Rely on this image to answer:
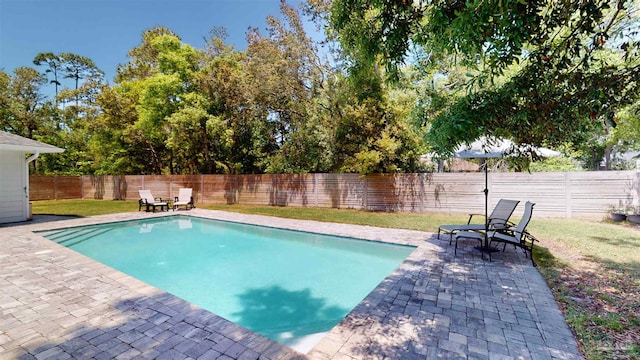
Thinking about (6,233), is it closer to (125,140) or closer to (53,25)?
(125,140)

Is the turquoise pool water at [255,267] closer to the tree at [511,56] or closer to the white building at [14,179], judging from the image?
the white building at [14,179]

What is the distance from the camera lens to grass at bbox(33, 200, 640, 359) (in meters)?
2.86

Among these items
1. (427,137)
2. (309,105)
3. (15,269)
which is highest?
(309,105)

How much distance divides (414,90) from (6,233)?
15.1m

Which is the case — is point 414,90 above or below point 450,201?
above

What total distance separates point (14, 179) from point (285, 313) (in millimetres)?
11639

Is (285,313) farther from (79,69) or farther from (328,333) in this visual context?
(79,69)

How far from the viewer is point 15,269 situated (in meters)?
4.97

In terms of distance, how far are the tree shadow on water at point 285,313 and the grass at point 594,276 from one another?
115 inches

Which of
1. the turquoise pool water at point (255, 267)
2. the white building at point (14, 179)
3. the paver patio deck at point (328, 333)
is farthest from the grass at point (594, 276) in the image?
the white building at point (14, 179)

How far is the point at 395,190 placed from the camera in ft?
40.6

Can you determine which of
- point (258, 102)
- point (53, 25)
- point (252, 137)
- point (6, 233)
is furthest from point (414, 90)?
point (53, 25)

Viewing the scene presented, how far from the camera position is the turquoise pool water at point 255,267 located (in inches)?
173

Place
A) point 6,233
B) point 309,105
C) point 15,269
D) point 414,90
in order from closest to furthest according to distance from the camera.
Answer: point 15,269 → point 6,233 → point 414,90 → point 309,105
